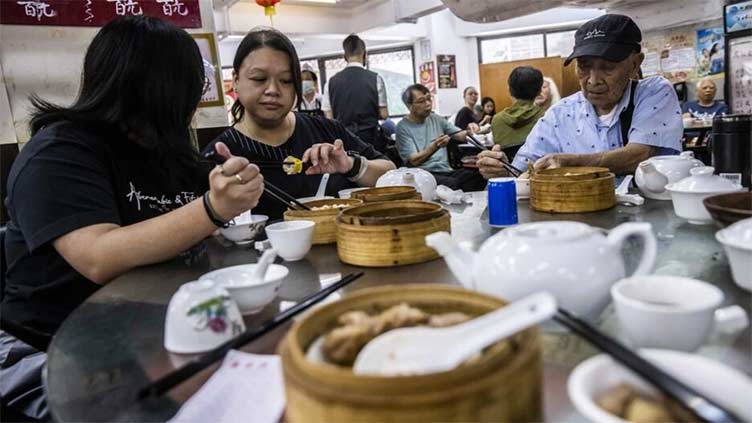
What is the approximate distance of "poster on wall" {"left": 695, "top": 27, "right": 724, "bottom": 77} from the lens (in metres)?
5.56

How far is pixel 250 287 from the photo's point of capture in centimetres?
101

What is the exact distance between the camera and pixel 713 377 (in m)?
0.55

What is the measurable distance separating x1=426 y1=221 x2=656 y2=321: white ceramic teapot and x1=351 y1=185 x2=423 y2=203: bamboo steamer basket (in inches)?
35.0

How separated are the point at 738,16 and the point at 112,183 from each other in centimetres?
561

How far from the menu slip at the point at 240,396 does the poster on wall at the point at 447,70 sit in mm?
10304

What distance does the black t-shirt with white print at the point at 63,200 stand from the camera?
1.35m

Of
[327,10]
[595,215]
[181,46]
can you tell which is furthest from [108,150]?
[327,10]

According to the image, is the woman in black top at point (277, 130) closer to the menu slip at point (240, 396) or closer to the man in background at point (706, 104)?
the menu slip at point (240, 396)

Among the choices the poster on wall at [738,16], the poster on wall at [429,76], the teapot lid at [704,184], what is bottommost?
the teapot lid at [704,184]

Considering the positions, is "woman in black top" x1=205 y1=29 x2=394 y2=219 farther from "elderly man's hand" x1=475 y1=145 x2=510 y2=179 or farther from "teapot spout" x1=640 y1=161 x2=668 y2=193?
"teapot spout" x1=640 y1=161 x2=668 y2=193

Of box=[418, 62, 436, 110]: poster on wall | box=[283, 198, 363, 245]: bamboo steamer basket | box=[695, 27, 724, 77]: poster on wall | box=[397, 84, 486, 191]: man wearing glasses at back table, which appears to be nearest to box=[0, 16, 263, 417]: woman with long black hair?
box=[283, 198, 363, 245]: bamboo steamer basket

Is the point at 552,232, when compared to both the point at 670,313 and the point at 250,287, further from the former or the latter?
the point at 250,287

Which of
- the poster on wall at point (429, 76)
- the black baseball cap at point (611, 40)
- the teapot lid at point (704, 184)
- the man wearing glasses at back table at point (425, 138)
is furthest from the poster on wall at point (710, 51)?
the poster on wall at point (429, 76)

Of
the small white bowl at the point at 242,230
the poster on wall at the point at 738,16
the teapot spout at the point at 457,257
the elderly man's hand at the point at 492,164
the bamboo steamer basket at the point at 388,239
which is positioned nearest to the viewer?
the teapot spout at the point at 457,257
